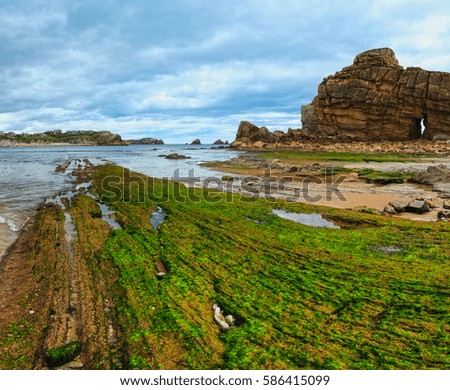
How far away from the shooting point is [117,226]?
461 inches

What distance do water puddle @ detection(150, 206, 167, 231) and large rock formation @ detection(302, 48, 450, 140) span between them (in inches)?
2748

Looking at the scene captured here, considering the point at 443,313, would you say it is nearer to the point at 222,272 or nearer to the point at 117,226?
the point at 222,272

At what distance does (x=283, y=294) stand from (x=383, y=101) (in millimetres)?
75992

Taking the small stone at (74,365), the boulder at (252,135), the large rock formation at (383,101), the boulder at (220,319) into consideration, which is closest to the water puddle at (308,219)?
the boulder at (220,319)

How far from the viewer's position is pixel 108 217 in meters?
13.0

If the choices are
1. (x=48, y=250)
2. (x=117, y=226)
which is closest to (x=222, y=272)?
(x=48, y=250)

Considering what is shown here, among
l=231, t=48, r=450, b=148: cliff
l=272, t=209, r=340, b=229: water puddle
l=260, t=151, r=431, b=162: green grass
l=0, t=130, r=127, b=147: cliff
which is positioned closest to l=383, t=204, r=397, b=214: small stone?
l=272, t=209, r=340, b=229: water puddle

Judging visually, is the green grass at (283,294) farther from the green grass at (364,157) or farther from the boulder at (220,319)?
the green grass at (364,157)

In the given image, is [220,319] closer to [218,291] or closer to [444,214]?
[218,291]

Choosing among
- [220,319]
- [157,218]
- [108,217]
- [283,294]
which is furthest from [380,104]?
[220,319]

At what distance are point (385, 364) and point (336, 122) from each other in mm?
79578

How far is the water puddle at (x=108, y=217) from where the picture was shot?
11.7 metres

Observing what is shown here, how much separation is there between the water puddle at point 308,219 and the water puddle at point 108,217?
665 cm

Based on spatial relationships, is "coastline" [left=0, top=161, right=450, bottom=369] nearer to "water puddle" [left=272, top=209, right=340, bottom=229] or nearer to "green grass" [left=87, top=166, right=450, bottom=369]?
"green grass" [left=87, top=166, right=450, bottom=369]
